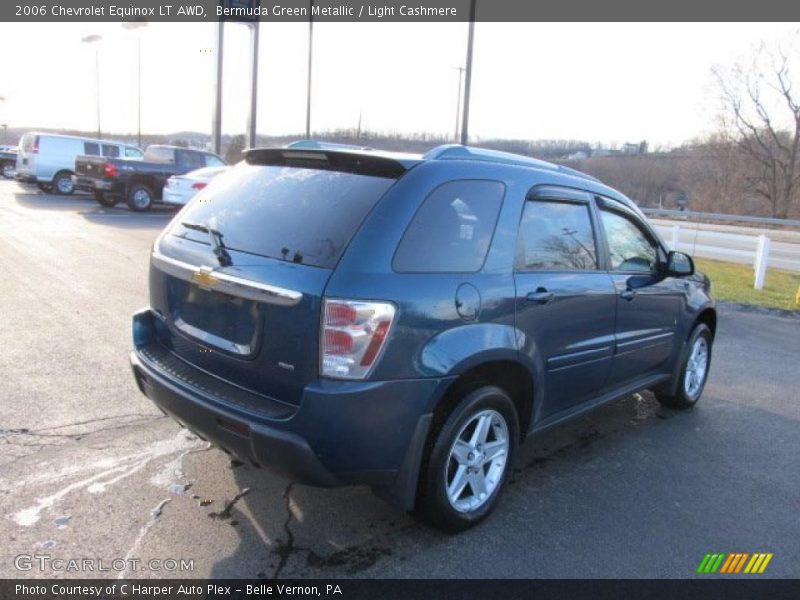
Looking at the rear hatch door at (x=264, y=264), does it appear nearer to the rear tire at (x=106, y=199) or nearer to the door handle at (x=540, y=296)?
the door handle at (x=540, y=296)

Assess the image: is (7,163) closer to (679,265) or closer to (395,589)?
(679,265)

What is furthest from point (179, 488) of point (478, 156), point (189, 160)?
point (189, 160)

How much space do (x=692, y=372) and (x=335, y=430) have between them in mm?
3734

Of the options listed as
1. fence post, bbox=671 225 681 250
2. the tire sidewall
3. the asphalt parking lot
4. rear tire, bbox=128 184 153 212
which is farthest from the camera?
rear tire, bbox=128 184 153 212

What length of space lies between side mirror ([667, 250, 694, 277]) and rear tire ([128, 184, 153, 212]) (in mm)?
16326

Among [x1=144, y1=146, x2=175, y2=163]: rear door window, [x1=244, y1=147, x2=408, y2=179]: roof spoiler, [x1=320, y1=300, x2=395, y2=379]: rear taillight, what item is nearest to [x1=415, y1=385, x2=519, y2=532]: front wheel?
[x1=320, y1=300, x2=395, y2=379]: rear taillight

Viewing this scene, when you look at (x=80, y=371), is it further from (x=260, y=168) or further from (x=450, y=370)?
(x=450, y=370)

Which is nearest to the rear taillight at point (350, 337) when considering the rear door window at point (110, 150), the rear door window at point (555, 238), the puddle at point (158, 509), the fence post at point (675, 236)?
the rear door window at point (555, 238)

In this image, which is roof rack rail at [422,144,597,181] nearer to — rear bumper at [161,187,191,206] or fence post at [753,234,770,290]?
fence post at [753,234,770,290]

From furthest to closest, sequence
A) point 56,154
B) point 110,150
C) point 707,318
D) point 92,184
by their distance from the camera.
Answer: point 110,150 → point 56,154 → point 92,184 → point 707,318

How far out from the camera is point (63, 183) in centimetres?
2252

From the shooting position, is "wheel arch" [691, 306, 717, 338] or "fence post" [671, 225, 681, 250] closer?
"wheel arch" [691, 306, 717, 338]

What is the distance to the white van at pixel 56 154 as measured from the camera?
21.9m

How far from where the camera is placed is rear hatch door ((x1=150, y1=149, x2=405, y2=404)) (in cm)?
281
